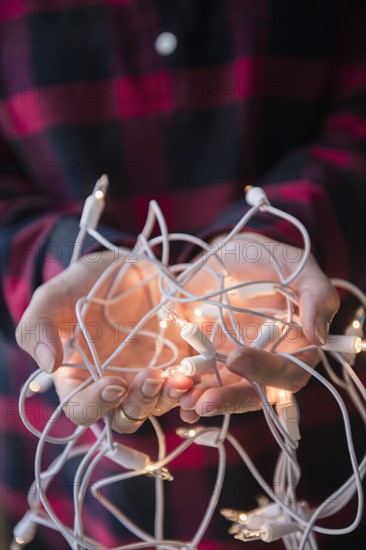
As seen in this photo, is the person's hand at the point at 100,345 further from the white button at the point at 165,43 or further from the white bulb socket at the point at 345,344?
the white button at the point at 165,43

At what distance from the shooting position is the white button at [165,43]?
680 mm

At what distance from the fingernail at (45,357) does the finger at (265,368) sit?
14 centimetres

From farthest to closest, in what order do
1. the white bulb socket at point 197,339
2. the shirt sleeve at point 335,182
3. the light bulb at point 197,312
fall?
1. the shirt sleeve at point 335,182
2. the light bulb at point 197,312
3. the white bulb socket at point 197,339

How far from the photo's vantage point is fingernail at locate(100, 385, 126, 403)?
417 mm

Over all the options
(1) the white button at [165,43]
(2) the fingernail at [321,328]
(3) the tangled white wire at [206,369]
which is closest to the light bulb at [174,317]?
(3) the tangled white wire at [206,369]

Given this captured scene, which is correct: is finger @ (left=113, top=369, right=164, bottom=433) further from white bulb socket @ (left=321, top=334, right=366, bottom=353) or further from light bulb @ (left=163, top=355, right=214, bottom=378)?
white bulb socket @ (left=321, top=334, right=366, bottom=353)

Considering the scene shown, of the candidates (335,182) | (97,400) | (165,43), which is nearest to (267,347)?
(97,400)

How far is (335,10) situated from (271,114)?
16 cm

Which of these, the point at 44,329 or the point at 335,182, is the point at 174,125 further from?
the point at 44,329

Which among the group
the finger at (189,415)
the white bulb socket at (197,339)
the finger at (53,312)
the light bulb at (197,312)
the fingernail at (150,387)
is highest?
the white bulb socket at (197,339)

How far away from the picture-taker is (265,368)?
422 mm

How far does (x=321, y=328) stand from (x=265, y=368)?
0.05m

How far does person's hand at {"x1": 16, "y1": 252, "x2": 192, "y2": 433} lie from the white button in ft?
0.93

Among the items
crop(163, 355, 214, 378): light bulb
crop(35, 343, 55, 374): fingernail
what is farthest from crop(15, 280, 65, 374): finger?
crop(163, 355, 214, 378): light bulb
